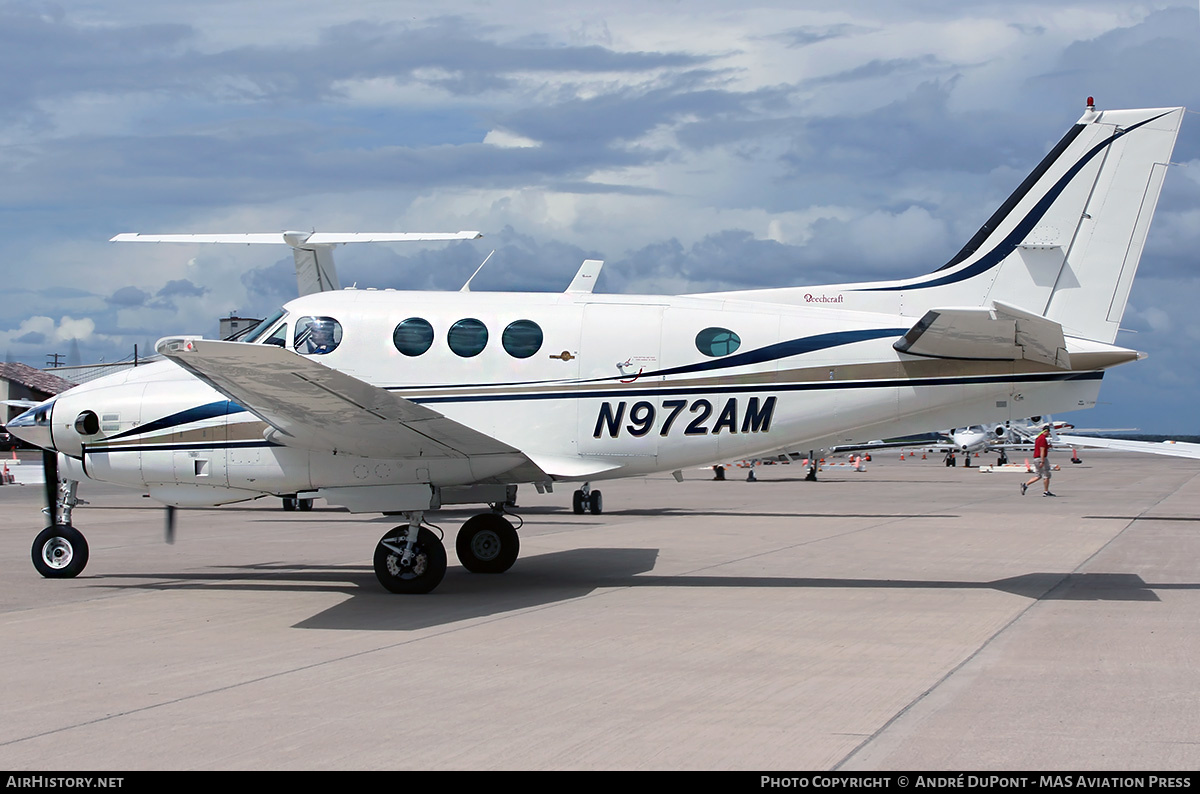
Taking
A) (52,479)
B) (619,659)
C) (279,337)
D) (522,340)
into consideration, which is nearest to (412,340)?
(522,340)

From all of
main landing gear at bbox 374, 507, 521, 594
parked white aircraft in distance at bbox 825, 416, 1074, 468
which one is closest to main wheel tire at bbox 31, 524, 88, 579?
main landing gear at bbox 374, 507, 521, 594

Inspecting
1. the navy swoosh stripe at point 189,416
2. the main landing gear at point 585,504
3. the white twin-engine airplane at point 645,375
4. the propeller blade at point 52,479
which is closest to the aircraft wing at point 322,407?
the white twin-engine airplane at point 645,375

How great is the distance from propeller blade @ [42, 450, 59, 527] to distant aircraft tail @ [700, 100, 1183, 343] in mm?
8379

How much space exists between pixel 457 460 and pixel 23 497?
24.9m

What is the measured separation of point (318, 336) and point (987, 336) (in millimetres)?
6933

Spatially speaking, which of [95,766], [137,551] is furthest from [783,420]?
[137,551]

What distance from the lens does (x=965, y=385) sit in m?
11.1

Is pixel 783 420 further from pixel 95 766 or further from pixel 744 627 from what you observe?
pixel 95 766

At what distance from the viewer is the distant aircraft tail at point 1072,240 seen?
446 inches

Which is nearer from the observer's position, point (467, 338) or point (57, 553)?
point (467, 338)

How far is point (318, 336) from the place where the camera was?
11.6 metres

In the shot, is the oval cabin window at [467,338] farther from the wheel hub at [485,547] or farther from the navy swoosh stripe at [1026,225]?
the navy swoosh stripe at [1026,225]

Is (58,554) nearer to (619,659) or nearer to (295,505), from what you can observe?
(619,659)

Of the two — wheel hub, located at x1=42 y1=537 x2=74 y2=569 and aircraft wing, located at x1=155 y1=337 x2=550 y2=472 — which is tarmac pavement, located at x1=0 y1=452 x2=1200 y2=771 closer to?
wheel hub, located at x1=42 y1=537 x2=74 y2=569
